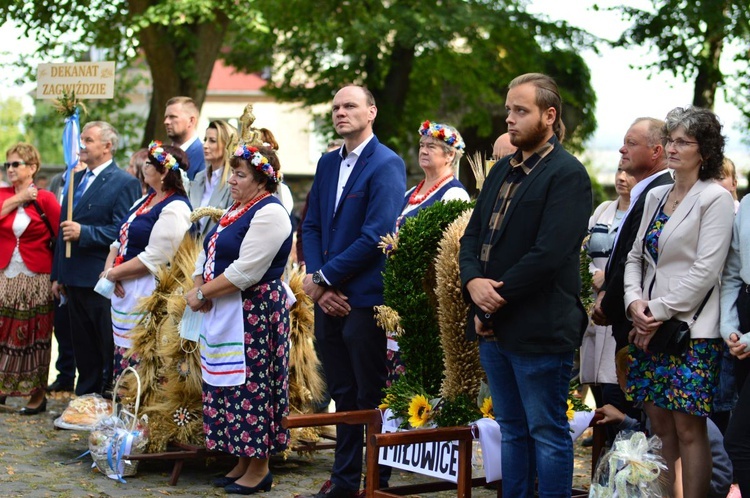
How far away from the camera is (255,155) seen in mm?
6016

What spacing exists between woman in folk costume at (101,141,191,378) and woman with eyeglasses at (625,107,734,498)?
3.23 meters

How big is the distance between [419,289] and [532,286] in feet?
3.51

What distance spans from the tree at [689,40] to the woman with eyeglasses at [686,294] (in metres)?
11.4

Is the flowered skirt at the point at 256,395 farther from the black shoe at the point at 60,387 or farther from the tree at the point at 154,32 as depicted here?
the tree at the point at 154,32

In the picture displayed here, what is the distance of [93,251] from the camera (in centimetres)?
849

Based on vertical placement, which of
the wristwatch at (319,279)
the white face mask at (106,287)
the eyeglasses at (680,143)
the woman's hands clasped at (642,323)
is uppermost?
the eyeglasses at (680,143)

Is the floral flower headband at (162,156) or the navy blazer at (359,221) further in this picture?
the floral flower headband at (162,156)

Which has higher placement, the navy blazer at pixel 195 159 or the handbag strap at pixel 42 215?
the navy blazer at pixel 195 159

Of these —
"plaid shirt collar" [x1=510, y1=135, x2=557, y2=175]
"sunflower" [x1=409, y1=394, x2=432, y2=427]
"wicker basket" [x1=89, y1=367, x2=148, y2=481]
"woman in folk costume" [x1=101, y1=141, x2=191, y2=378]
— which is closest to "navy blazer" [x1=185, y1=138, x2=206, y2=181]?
"woman in folk costume" [x1=101, y1=141, x2=191, y2=378]

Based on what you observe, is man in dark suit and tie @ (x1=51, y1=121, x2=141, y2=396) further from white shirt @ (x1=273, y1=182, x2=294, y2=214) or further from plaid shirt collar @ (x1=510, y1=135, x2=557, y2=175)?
plaid shirt collar @ (x1=510, y1=135, x2=557, y2=175)

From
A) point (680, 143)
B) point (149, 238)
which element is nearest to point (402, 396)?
point (680, 143)

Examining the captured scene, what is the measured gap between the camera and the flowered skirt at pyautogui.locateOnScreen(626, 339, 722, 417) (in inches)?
186

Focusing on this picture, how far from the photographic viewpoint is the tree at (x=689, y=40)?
616 inches

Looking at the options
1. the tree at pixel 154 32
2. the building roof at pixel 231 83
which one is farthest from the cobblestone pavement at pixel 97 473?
the building roof at pixel 231 83
